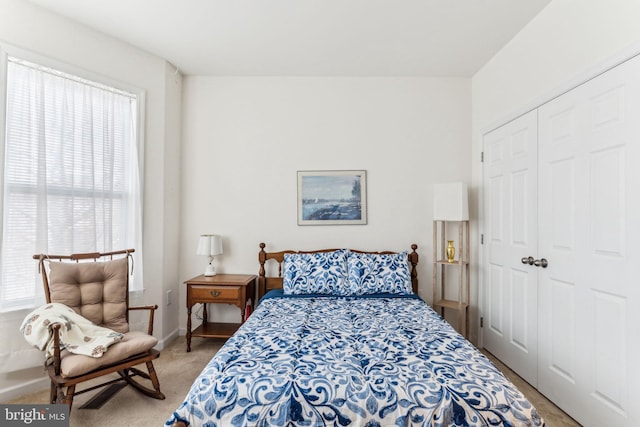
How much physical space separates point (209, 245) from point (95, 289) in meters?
1.04

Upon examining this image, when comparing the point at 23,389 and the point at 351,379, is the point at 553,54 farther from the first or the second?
the point at 23,389

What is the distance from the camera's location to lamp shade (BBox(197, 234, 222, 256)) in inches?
126

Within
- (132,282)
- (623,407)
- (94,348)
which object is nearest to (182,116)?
(132,282)

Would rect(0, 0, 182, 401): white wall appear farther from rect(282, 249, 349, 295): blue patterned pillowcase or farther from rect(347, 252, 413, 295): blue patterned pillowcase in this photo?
rect(347, 252, 413, 295): blue patterned pillowcase

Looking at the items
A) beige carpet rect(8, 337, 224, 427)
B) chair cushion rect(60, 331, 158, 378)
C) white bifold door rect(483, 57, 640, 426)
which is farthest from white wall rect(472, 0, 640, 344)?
chair cushion rect(60, 331, 158, 378)

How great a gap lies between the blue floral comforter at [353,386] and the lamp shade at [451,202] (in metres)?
1.51

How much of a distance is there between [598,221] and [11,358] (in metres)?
4.13

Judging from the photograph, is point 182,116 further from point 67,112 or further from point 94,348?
point 94,348

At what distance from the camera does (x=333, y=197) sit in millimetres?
3475

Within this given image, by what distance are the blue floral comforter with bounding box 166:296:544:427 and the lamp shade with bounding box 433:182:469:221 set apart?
1.51m

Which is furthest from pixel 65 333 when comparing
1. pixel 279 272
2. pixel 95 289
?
pixel 279 272

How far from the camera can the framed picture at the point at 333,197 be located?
347 centimetres

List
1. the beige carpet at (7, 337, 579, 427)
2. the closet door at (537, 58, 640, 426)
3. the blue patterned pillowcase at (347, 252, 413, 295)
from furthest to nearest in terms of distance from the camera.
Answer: the blue patterned pillowcase at (347, 252, 413, 295)
the beige carpet at (7, 337, 579, 427)
the closet door at (537, 58, 640, 426)

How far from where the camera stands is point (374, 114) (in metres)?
3.50
